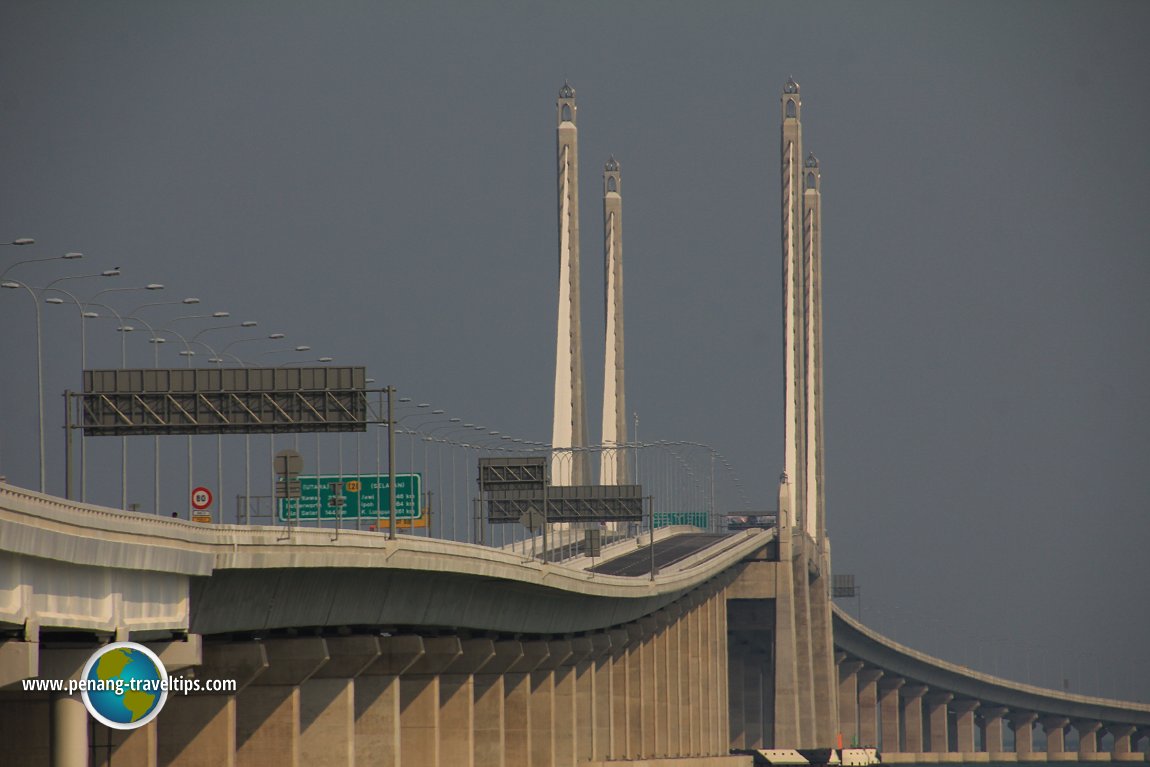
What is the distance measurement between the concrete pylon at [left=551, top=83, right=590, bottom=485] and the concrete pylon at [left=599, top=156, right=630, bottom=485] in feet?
44.0

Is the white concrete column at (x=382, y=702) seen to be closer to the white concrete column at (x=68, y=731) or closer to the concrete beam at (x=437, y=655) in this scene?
the concrete beam at (x=437, y=655)

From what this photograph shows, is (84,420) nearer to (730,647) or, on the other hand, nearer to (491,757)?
(491,757)

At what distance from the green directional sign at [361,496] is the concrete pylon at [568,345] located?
39.6m

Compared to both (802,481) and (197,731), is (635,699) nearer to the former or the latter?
(802,481)

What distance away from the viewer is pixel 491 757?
88.9m

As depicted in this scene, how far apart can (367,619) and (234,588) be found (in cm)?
1343

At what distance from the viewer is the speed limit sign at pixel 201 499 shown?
83188 mm

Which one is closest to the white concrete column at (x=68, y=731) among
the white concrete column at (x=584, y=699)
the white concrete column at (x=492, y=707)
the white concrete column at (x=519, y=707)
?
the white concrete column at (x=492, y=707)

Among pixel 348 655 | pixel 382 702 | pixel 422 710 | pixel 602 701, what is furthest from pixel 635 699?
pixel 348 655

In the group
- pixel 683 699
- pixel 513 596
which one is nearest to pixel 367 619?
pixel 513 596

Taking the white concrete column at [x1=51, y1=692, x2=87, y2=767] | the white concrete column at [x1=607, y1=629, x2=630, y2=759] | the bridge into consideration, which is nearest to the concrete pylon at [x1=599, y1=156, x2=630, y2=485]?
the bridge

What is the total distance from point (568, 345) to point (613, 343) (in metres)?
22.9

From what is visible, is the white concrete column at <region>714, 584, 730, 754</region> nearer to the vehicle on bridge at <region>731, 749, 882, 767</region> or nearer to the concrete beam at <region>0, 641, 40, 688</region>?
the vehicle on bridge at <region>731, 749, 882, 767</region>

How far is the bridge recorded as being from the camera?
39531 mm
